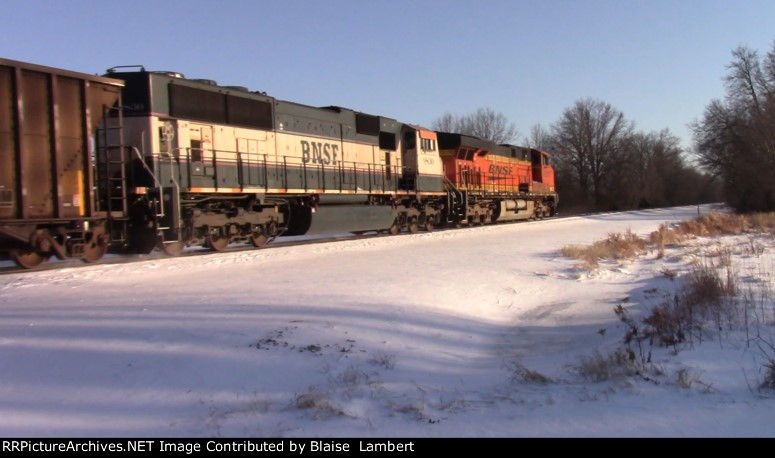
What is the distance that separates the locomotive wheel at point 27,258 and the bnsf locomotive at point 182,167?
0.8 inches

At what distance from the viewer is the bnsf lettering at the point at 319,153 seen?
54.5 feet

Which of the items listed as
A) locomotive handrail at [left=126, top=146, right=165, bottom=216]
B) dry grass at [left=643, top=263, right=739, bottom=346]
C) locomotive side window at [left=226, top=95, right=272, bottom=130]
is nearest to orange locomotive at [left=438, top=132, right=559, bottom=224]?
locomotive side window at [left=226, top=95, right=272, bottom=130]

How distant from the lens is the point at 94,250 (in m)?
10.5

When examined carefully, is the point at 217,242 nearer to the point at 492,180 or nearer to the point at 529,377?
the point at 529,377

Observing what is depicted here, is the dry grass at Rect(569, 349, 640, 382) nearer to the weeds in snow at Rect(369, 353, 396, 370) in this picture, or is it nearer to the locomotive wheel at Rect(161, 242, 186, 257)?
the weeds in snow at Rect(369, 353, 396, 370)

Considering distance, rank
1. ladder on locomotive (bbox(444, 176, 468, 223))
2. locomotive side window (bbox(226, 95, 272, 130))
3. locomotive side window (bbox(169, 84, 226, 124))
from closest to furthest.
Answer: locomotive side window (bbox(169, 84, 226, 124))
locomotive side window (bbox(226, 95, 272, 130))
ladder on locomotive (bbox(444, 176, 468, 223))

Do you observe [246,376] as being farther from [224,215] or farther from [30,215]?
[224,215]

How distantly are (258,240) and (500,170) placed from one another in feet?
61.0

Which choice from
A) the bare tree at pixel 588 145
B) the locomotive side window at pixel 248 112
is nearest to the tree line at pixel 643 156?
the bare tree at pixel 588 145

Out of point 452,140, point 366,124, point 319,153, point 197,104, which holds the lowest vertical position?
point 319,153

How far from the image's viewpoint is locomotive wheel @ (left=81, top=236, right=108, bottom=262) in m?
10.3

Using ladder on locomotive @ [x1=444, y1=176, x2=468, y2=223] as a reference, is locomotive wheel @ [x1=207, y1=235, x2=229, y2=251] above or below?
below

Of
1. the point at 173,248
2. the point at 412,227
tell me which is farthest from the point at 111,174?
the point at 412,227

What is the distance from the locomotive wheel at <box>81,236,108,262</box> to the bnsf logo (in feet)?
71.7
